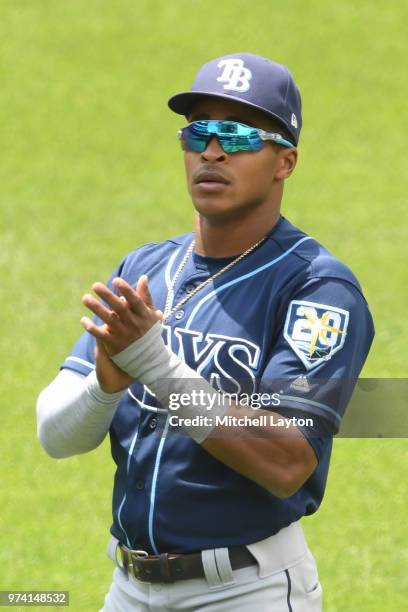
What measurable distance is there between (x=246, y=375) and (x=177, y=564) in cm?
68

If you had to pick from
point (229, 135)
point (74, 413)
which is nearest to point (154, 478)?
point (74, 413)

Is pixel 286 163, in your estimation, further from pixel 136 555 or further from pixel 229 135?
pixel 136 555

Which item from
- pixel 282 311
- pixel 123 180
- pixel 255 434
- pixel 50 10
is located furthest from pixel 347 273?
pixel 50 10

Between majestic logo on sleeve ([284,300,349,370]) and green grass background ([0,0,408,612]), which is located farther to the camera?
green grass background ([0,0,408,612])

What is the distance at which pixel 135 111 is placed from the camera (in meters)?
19.8

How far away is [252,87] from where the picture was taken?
15.7ft

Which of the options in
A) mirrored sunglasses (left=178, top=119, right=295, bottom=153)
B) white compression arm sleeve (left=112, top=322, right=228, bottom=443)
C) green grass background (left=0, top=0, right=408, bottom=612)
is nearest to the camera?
white compression arm sleeve (left=112, top=322, right=228, bottom=443)

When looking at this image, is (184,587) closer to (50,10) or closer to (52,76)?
(52,76)

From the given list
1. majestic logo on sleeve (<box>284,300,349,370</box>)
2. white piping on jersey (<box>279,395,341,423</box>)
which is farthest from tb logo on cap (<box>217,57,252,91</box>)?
white piping on jersey (<box>279,395,341,423</box>)

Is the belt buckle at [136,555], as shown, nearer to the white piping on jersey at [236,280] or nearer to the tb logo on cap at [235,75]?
the white piping on jersey at [236,280]

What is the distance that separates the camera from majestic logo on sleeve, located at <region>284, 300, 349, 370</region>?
4.54 metres

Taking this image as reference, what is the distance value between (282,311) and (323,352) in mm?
202

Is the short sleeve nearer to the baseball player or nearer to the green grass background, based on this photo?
the baseball player

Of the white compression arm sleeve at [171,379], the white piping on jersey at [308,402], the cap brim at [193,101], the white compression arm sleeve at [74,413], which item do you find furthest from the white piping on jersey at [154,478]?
the cap brim at [193,101]
